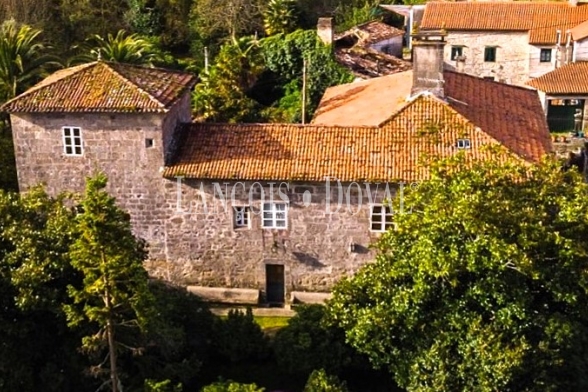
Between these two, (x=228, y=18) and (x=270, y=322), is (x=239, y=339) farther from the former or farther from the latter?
(x=228, y=18)

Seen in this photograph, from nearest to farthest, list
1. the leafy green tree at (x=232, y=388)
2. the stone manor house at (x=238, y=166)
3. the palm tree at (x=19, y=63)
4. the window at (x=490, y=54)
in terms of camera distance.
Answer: the leafy green tree at (x=232, y=388) < the stone manor house at (x=238, y=166) < the palm tree at (x=19, y=63) < the window at (x=490, y=54)

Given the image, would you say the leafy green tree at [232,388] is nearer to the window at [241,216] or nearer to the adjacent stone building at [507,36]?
the window at [241,216]

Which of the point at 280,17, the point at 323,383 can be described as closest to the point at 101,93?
the point at 323,383

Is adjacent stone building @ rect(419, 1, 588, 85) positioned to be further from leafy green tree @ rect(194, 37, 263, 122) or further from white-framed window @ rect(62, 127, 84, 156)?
white-framed window @ rect(62, 127, 84, 156)

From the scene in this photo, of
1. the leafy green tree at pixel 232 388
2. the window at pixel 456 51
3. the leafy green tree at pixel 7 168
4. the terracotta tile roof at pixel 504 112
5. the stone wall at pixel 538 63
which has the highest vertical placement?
the window at pixel 456 51

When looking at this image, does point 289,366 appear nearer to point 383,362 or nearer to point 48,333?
point 383,362

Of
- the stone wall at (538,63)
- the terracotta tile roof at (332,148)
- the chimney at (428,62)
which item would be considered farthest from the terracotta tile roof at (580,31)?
the terracotta tile roof at (332,148)
